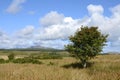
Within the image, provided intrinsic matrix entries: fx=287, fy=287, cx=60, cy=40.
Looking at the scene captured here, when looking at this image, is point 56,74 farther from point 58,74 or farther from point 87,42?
point 87,42

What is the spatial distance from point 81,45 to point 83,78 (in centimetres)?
2809

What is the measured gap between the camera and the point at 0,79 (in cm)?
888

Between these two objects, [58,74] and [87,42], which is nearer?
[58,74]

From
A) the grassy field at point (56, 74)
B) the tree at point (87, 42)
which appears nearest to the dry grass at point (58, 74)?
the grassy field at point (56, 74)

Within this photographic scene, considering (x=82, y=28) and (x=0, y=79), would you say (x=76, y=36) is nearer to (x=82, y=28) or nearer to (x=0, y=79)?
(x=82, y=28)

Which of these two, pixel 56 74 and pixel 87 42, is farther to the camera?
pixel 87 42

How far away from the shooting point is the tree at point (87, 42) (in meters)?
36.2

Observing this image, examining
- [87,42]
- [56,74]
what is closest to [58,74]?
[56,74]

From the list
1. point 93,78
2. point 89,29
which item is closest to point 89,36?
point 89,29

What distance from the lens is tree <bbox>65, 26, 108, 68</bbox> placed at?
119 feet

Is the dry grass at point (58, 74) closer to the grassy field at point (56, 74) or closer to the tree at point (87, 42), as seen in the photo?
the grassy field at point (56, 74)

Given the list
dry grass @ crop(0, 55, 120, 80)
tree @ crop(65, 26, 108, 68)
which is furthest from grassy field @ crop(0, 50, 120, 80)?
tree @ crop(65, 26, 108, 68)

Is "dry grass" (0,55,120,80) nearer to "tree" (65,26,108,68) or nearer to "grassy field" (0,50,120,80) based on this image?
"grassy field" (0,50,120,80)

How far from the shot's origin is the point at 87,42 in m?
36.7
